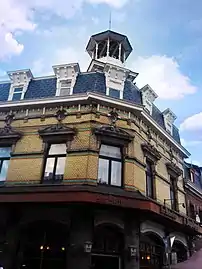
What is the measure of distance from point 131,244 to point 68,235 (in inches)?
100

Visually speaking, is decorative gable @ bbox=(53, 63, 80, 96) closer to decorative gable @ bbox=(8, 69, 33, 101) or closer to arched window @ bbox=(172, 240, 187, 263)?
decorative gable @ bbox=(8, 69, 33, 101)

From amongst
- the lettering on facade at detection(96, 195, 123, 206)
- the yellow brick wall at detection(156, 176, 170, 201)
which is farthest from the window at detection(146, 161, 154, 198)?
the lettering on facade at detection(96, 195, 123, 206)

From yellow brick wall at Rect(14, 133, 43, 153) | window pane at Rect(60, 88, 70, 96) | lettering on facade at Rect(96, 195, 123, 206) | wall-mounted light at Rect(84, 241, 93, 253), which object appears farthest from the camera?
window pane at Rect(60, 88, 70, 96)

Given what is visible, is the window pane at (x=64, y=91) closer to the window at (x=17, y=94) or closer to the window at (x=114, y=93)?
the window at (x=114, y=93)

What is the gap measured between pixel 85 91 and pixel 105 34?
20.7ft

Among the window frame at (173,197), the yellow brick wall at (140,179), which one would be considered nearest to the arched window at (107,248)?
the yellow brick wall at (140,179)

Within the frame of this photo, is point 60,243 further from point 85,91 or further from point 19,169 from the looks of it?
point 85,91

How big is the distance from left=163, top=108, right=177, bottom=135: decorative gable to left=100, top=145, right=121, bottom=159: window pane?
5.59 meters

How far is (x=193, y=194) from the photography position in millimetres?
20984

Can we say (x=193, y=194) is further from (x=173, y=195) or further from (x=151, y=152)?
(x=151, y=152)

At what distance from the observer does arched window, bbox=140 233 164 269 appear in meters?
13.1

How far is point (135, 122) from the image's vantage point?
14.8 meters

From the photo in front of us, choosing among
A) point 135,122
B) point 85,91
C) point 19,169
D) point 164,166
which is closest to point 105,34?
point 85,91

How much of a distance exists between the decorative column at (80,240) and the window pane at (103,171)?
1.93 metres
